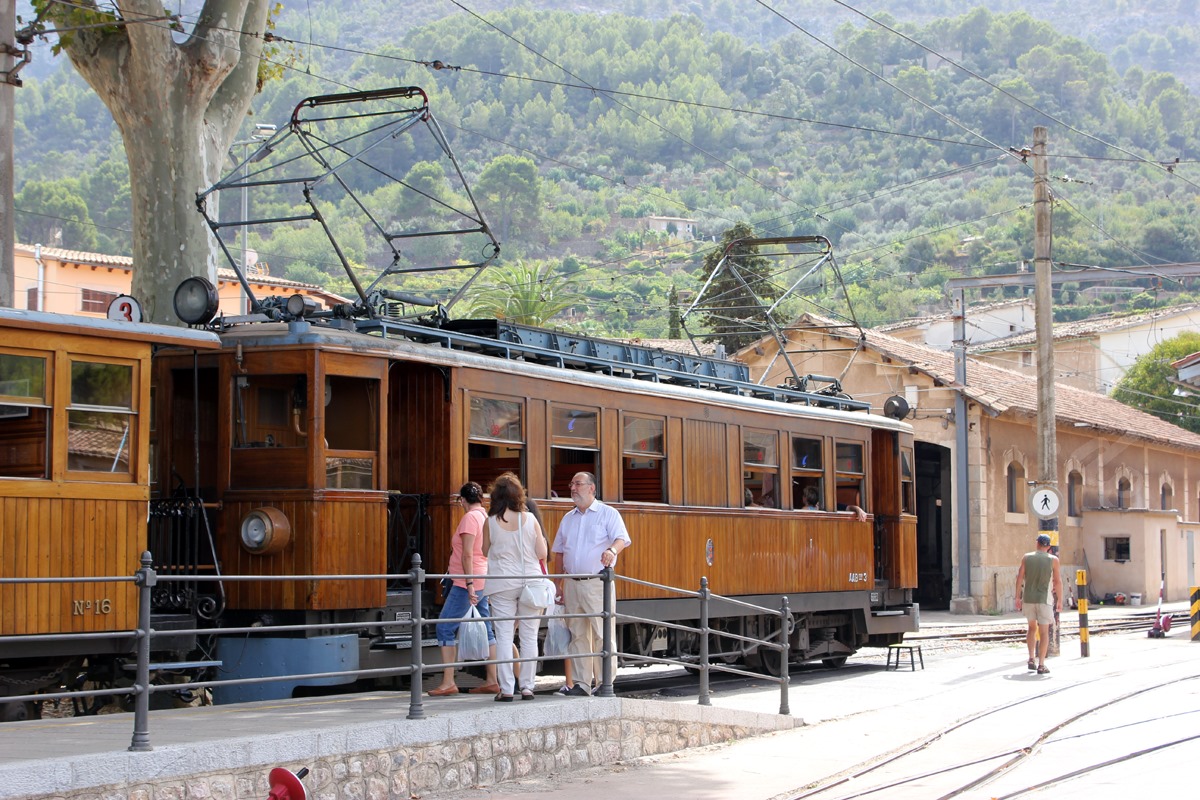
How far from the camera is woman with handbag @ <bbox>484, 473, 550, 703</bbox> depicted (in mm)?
11234

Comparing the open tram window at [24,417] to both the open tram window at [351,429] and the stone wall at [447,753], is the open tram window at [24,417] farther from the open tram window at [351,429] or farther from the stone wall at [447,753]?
the stone wall at [447,753]

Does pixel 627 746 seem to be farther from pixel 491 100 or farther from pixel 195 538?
pixel 491 100

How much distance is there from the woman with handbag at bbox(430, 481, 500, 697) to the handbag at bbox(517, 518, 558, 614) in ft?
1.52

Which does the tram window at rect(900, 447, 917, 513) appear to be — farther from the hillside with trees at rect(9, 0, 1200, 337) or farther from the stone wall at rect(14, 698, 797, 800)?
the hillside with trees at rect(9, 0, 1200, 337)

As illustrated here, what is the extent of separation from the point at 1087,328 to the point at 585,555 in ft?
175

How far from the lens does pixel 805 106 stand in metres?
177

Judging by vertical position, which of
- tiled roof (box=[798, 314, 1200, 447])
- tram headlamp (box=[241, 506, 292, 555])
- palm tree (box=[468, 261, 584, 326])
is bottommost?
tram headlamp (box=[241, 506, 292, 555])

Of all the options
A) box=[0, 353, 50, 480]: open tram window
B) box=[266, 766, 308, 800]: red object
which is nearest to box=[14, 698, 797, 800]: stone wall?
box=[266, 766, 308, 800]: red object

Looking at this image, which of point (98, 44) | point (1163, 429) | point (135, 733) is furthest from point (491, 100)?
point (135, 733)

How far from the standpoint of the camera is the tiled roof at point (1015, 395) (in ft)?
113

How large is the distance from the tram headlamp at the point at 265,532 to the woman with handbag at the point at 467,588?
1388 millimetres

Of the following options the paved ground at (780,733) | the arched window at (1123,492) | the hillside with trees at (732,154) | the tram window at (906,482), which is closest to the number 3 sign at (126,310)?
the paved ground at (780,733)

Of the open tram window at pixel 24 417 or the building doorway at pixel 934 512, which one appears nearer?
the open tram window at pixel 24 417

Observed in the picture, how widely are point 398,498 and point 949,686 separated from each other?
8128 millimetres
